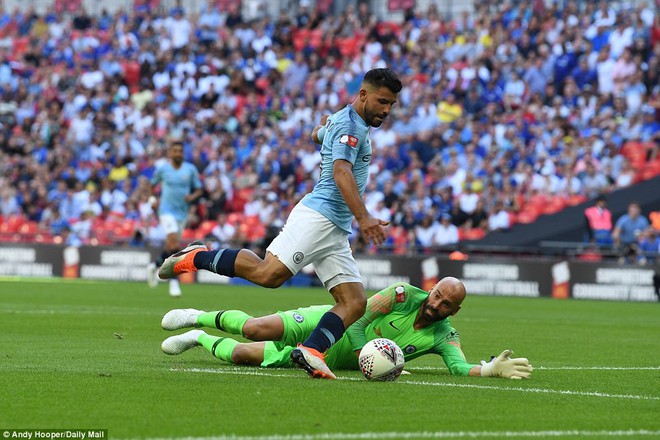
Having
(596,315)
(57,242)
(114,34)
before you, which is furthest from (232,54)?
(596,315)

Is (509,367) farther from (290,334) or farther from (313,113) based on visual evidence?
(313,113)

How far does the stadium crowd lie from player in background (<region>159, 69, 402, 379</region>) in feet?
63.2

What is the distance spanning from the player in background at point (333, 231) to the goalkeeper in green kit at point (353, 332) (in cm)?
48

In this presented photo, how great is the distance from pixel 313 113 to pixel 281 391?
2746 cm

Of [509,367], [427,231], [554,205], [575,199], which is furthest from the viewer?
[427,231]

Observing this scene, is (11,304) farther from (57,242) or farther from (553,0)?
(553,0)

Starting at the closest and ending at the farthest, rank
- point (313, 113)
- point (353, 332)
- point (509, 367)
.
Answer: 1. point (509, 367)
2. point (353, 332)
3. point (313, 113)

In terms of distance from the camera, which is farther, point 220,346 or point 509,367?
point 220,346

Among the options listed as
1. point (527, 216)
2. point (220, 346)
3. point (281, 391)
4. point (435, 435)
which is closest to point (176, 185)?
point (527, 216)

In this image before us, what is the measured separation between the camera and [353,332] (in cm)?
1028

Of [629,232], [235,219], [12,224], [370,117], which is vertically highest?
[370,117]

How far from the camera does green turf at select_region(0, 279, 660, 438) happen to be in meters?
7.09

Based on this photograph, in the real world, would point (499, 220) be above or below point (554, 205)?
below

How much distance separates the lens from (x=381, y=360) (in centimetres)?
938
